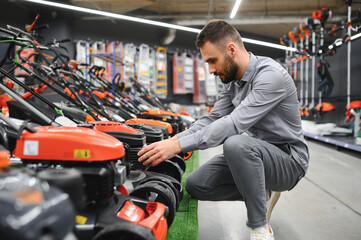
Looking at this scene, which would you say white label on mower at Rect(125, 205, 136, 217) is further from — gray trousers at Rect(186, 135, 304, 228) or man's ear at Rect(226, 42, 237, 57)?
man's ear at Rect(226, 42, 237, 57)

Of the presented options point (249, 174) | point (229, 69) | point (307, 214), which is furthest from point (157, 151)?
point (307, 214)

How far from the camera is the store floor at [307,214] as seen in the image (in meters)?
1.44

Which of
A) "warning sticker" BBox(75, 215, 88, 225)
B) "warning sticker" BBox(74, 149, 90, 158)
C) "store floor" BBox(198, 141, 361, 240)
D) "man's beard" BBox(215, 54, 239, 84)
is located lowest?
"store floor" BBox(198, 141, 361, 240)

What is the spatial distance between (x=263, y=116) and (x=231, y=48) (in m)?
0.34

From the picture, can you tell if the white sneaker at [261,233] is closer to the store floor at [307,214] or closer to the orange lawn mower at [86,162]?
→ the store floor at [307,214]

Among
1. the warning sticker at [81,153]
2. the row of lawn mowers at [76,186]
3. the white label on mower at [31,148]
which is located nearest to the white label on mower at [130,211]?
the row of lawn mowers at [76,186]

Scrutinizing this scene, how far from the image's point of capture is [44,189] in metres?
0.52

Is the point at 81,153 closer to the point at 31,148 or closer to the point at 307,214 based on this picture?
the point at 31,148

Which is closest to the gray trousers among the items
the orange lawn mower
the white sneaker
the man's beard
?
the white sneaker

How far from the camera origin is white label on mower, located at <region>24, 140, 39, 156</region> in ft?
3.00

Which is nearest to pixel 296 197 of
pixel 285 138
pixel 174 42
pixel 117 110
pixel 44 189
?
pixel 285 138

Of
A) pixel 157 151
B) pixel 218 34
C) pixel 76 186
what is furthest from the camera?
pixel 218 34

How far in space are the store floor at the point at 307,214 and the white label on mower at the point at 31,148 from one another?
841 millimetres

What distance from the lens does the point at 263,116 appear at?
54.1 inches
